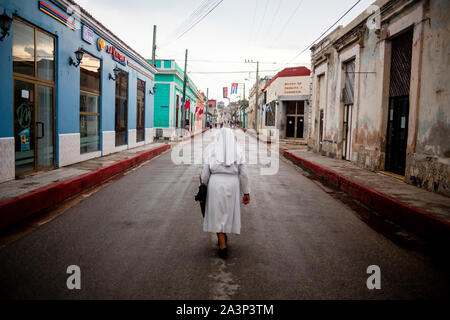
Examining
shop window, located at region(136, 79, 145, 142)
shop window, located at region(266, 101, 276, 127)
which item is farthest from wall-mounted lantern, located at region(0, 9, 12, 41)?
shop window, located at region(266, 101, 276, 127)

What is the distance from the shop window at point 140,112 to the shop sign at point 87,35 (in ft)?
24.9

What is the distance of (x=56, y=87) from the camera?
1023cm

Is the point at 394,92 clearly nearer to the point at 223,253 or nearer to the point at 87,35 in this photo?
the point at 223,253

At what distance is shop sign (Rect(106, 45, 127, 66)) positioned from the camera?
1479cm

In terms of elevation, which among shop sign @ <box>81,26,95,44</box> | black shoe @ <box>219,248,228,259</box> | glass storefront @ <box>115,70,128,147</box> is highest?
shop sign @ <box>81,26,95,44</box>

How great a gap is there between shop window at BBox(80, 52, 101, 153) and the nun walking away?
924 cm

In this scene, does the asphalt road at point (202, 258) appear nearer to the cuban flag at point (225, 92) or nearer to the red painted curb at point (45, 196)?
the red painted curb at point (45, 196)

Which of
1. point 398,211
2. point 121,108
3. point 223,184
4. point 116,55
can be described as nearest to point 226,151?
point 223,184

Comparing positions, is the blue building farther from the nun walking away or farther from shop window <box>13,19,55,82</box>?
the nun walking away

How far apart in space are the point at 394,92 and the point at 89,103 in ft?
33.6

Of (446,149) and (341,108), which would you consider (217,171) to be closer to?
(446,149)

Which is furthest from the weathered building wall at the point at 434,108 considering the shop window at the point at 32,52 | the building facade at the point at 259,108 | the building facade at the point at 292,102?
the building facade at the point at 259,108

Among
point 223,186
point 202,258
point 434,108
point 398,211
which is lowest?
point 202,258
